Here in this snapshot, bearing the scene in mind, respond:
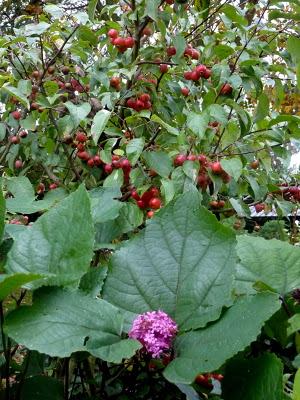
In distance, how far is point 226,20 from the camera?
6.39 ft

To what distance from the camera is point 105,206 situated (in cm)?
77

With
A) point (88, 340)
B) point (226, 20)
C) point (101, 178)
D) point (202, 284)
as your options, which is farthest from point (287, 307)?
point (226, 20)

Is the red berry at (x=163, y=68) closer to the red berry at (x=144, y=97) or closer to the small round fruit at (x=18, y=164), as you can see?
the red berry at (x=144, y=97)

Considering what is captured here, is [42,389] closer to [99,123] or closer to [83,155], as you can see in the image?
[99,123]

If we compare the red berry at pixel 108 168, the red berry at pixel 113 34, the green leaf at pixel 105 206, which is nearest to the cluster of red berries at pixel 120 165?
the red berry at pixel 108 168

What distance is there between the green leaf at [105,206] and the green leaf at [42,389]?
0.66 ft

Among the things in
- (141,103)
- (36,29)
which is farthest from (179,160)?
(36,29)

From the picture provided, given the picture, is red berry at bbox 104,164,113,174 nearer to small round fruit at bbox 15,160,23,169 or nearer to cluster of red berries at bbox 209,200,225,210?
cluster of red berries at bbox 209,200,225,210

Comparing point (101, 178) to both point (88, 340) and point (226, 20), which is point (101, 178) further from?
point (88, 340)

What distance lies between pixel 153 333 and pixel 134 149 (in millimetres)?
1096

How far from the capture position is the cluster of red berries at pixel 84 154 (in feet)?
6.01

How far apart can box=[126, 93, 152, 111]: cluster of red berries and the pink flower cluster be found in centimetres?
134

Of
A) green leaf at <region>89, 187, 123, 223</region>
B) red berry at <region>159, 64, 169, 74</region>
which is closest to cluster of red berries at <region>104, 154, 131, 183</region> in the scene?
red berry at <region>159, 64, 169, 74</region>

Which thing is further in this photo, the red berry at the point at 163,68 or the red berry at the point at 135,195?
the red berry at the point at 163,68
